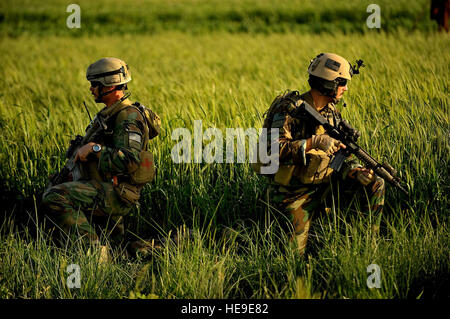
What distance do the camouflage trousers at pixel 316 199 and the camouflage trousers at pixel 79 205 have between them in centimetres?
113

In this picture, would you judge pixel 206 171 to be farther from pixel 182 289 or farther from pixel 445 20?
pixel 445 20

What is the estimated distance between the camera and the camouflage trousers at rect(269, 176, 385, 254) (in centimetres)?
356

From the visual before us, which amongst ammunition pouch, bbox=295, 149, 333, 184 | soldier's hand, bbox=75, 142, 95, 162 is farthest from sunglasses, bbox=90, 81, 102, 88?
ammunition pouch, bbox=295, 149, 333, 184

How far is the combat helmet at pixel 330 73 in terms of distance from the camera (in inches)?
136

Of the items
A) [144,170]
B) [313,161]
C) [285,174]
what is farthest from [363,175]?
[144,170]

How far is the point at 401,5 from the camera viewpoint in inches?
559

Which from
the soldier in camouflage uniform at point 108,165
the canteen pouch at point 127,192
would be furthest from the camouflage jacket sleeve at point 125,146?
the canteen pouch at point 127,192

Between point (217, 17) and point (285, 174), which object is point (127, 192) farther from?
point (217, 17)

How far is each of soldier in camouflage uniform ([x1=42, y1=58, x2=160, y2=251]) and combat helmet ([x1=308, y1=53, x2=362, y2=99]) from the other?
1169mm

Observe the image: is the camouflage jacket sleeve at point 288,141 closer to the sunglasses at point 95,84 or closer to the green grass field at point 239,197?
the green grass field at point 239,197

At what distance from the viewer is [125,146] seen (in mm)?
3512

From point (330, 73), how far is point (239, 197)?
4.13ft

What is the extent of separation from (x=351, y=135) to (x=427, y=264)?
932 millimetres

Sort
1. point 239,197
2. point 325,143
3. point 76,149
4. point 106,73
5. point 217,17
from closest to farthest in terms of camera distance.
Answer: point 325,143
point 106,73
point 76,149
point 239,197
point 217,17
